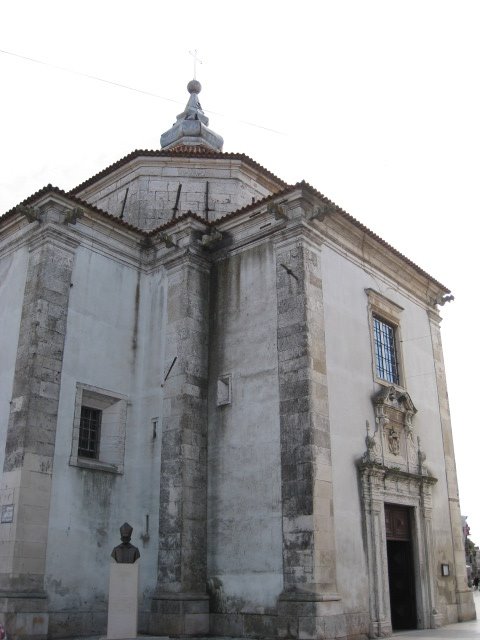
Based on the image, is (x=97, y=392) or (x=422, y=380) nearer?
(x=97, y=392)

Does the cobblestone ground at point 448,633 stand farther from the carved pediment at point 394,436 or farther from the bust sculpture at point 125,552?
the bust sculpture at point 125,552

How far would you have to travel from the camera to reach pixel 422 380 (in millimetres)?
14859

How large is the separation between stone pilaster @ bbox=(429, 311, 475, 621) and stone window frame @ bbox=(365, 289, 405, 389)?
188cm

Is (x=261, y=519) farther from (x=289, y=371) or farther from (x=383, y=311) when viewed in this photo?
(x=383, y=311)

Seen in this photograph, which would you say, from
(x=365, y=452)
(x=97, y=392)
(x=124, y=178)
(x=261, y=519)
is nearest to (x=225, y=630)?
(x=261, y=519)

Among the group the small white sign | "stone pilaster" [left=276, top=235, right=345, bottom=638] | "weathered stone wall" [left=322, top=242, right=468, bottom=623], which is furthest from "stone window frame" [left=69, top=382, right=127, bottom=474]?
"weathered stone wall" [left=322, top=242, right=468, bottom=623]

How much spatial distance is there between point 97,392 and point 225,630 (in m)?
4.49

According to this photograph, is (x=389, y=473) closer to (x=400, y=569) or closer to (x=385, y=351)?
(x=400, y=569)

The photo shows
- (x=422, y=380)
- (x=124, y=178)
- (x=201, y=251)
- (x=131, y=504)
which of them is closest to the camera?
(x=131, y=504)

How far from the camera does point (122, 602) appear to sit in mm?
9398

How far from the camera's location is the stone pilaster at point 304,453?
9.80 metres

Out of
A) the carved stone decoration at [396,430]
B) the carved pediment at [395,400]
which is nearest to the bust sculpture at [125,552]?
the carved stone decoration at [396,430]

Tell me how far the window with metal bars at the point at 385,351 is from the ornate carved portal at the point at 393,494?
0.52 m

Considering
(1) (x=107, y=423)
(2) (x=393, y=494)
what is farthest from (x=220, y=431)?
(2) (x=393, y=494)
